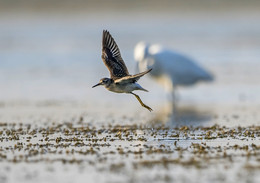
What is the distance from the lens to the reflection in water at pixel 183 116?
1159 cm

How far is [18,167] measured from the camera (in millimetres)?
7398

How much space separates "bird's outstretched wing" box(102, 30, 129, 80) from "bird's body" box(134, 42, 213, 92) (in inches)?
195

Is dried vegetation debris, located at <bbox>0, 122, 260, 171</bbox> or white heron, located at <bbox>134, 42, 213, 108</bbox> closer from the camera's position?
dried vegetation debris, located at <bbox>0, 122, 260, 171</bbox>

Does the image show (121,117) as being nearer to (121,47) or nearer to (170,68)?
(170,68)

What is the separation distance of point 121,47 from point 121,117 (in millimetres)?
14094

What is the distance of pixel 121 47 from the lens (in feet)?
86.6

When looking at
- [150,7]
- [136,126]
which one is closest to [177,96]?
[136,126]

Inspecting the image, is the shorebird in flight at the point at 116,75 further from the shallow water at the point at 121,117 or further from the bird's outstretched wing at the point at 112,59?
the shallow water at the point at 121,117

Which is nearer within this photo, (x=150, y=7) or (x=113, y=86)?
(x=113, y=86)

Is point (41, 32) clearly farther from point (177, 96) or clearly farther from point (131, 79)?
point (131, 79)

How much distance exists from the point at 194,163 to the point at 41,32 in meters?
27.1

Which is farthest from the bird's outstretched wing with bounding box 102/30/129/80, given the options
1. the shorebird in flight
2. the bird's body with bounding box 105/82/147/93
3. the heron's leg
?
the heron's leg

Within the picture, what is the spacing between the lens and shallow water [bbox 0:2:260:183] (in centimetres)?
725

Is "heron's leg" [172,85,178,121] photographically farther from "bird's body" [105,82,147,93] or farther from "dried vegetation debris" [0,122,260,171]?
"bird's body" [105,82,147,93]
